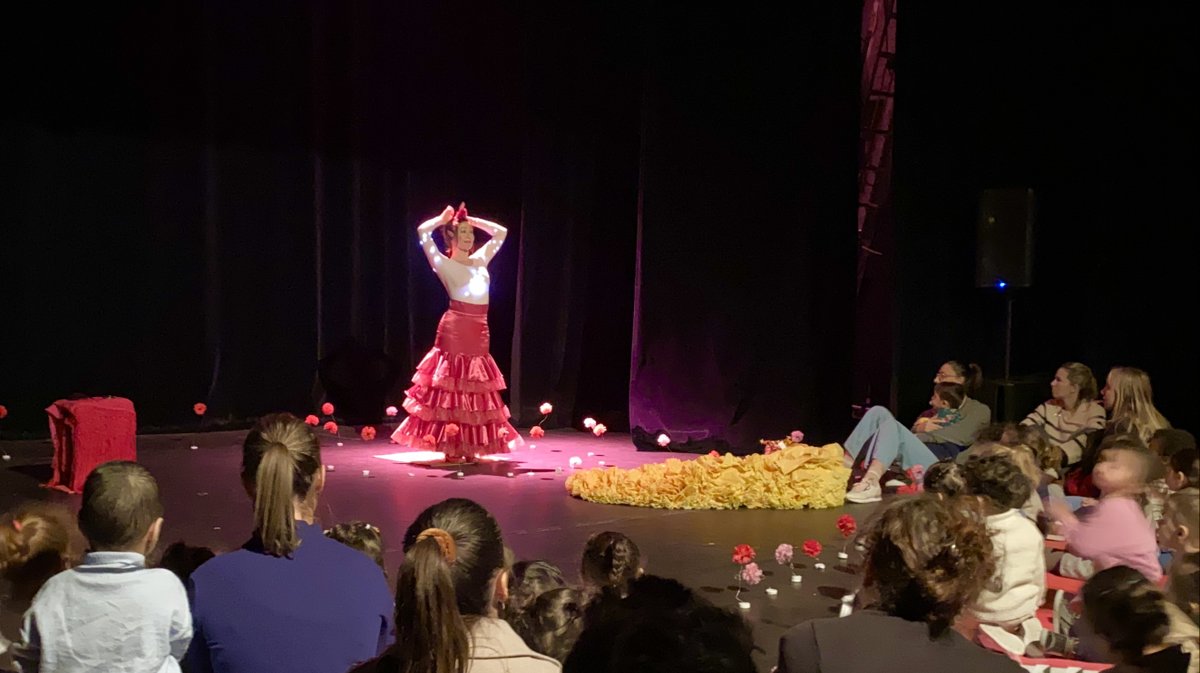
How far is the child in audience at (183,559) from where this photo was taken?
2.75 meters

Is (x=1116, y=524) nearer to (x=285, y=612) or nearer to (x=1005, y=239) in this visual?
(x=285, y=612)

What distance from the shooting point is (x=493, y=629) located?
184cm

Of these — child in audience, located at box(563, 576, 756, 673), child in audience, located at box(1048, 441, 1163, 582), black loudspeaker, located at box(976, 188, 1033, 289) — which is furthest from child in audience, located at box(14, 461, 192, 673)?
black loudspeaker, located at box(976, 188, 1033, 289)

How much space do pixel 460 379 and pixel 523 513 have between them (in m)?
1.45

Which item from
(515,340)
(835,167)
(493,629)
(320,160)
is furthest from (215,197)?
(493,629)

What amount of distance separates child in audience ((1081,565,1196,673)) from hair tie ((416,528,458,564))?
1051 mm

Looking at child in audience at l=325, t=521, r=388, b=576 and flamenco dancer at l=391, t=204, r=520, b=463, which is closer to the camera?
child in audience at l=325, t=521, r=388, b=576

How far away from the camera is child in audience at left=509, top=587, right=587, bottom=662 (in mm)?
2398

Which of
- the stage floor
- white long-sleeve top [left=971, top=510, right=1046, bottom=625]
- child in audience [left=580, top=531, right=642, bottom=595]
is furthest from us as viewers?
the stage floor

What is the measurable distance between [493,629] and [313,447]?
2.85ft

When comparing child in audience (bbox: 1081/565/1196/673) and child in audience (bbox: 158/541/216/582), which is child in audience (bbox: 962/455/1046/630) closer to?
child in audience (bbox: 1081/565/1196/673)

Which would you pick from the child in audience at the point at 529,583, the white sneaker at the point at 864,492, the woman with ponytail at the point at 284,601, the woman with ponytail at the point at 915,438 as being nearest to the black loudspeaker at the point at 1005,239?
the woman with ponytail at the point at 915,438

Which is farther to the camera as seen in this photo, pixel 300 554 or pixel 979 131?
pixel 979 131

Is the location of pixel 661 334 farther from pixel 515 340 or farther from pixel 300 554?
pixel 300 554
